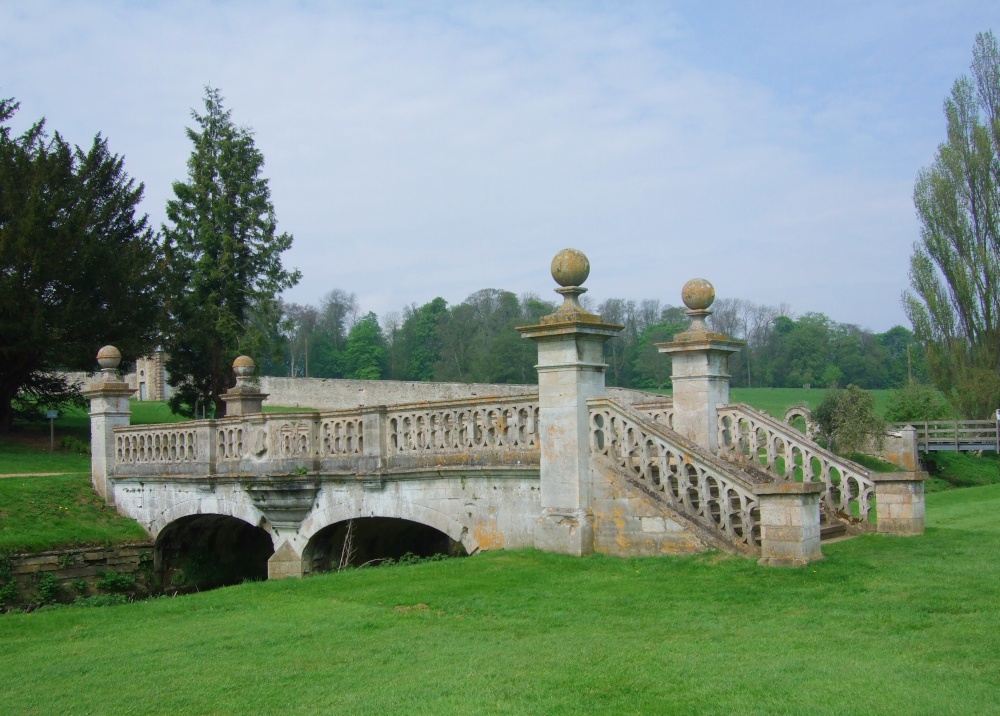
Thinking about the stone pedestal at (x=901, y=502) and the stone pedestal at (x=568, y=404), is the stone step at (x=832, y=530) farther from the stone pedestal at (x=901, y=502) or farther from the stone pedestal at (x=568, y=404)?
the stone pedestal at (x=568, y=404)

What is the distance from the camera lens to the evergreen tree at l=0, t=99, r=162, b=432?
84.7ft

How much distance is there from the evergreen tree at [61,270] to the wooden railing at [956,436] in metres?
25.0

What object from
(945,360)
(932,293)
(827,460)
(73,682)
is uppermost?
(932,293)

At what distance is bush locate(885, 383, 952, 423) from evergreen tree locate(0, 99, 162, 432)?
2702 cm

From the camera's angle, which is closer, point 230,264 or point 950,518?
point 950,518

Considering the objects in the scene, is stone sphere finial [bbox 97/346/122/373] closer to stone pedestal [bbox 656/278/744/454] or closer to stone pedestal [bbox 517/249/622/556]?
stone pedestal [bbox 517/249/622/556]

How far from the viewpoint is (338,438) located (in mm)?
13758

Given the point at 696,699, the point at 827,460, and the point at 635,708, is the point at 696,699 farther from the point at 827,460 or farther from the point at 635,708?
the point at 827,460

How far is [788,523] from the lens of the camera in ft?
28.9

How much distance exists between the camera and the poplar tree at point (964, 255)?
117 ft

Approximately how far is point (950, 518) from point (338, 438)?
8820 mm

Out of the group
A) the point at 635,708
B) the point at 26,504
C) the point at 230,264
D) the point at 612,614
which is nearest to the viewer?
the point at 635,708

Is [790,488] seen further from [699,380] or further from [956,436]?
[956,436]

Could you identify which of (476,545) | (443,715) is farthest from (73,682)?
(476,545)
